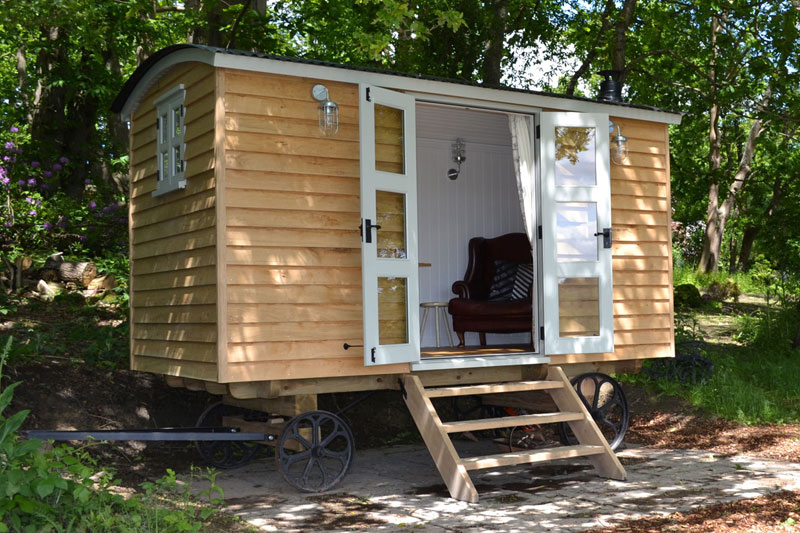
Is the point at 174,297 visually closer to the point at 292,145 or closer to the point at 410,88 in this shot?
the point at 292,145

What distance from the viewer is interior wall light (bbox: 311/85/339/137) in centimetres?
547

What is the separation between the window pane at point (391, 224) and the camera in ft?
18.4

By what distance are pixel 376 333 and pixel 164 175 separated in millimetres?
2012

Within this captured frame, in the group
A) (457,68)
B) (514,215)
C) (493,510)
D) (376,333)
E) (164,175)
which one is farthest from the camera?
(457,68)

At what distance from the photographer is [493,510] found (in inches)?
191

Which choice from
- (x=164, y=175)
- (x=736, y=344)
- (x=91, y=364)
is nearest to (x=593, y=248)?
(x=164, y=175)

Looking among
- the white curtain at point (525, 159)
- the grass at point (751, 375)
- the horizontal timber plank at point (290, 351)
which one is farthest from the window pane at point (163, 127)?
the grass at point (751, 375)

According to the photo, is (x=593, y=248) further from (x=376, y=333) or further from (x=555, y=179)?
(x=376, y=333)

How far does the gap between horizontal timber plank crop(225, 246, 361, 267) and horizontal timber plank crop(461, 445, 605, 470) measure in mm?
1493

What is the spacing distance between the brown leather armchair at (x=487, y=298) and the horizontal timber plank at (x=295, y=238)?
2.26 metres

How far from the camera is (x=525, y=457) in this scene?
5.45 metres

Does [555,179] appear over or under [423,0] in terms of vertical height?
under

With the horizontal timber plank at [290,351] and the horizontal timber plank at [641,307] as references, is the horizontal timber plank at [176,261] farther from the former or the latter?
the horizontal timber plank at [641,307]

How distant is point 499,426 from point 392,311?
1042mm
